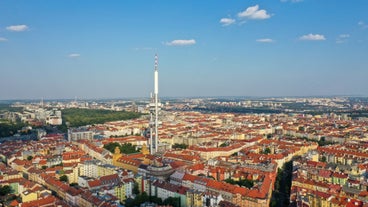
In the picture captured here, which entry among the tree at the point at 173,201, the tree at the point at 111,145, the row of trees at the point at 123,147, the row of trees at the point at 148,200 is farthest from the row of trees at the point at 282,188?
the tree at the point at 111,145

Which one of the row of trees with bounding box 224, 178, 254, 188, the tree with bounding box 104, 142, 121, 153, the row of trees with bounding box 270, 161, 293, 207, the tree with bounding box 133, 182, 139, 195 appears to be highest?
the tree with bounding box 104, 142, 121, 153

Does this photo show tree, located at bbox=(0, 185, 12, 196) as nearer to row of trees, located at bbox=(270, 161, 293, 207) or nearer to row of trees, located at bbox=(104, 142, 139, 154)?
row of trees, located at bbox=(104, 142, 139, 154)

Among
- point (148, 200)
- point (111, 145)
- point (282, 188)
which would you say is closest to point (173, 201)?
point (148, 200)

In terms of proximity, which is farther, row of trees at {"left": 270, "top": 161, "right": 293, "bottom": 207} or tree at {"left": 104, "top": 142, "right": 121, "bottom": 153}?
tree at {"left": 104, "top": 142, "right": 121, "bottom": 153}

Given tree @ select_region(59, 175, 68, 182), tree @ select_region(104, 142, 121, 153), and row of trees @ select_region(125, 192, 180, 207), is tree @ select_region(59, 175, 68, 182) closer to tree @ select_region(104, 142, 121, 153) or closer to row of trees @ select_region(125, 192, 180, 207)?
row of trees @ select_region(125, 192, 180, 207)

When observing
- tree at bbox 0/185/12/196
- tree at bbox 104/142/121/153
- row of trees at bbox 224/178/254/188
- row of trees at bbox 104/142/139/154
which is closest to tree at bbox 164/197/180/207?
row of trees at bbox 224/178/254/188

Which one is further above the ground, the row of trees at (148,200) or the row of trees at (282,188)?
the row of trees at (148,200)

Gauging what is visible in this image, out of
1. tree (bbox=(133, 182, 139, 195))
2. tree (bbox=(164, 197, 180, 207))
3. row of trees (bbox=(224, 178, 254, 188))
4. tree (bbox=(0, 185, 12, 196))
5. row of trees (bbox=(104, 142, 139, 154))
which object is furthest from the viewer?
row of trees (bbox=(104, 142, 139, 154))

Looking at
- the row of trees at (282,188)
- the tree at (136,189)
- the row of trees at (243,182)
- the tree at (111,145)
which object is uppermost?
the tree at (111,145)

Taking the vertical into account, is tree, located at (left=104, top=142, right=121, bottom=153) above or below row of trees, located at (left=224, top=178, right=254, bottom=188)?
above

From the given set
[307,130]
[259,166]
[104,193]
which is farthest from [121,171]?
[307,130]

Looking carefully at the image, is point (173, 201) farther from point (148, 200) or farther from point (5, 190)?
point (5, 190)

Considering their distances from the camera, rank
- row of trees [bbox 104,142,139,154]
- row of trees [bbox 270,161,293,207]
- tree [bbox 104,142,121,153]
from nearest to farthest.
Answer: row of trees [bbox 270,161,293,207], row of trees [bbox 104,142,139,154], tree [bbox 104,142,121,153]

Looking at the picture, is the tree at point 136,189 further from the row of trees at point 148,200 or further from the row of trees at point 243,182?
the row of trees at point 243,182
